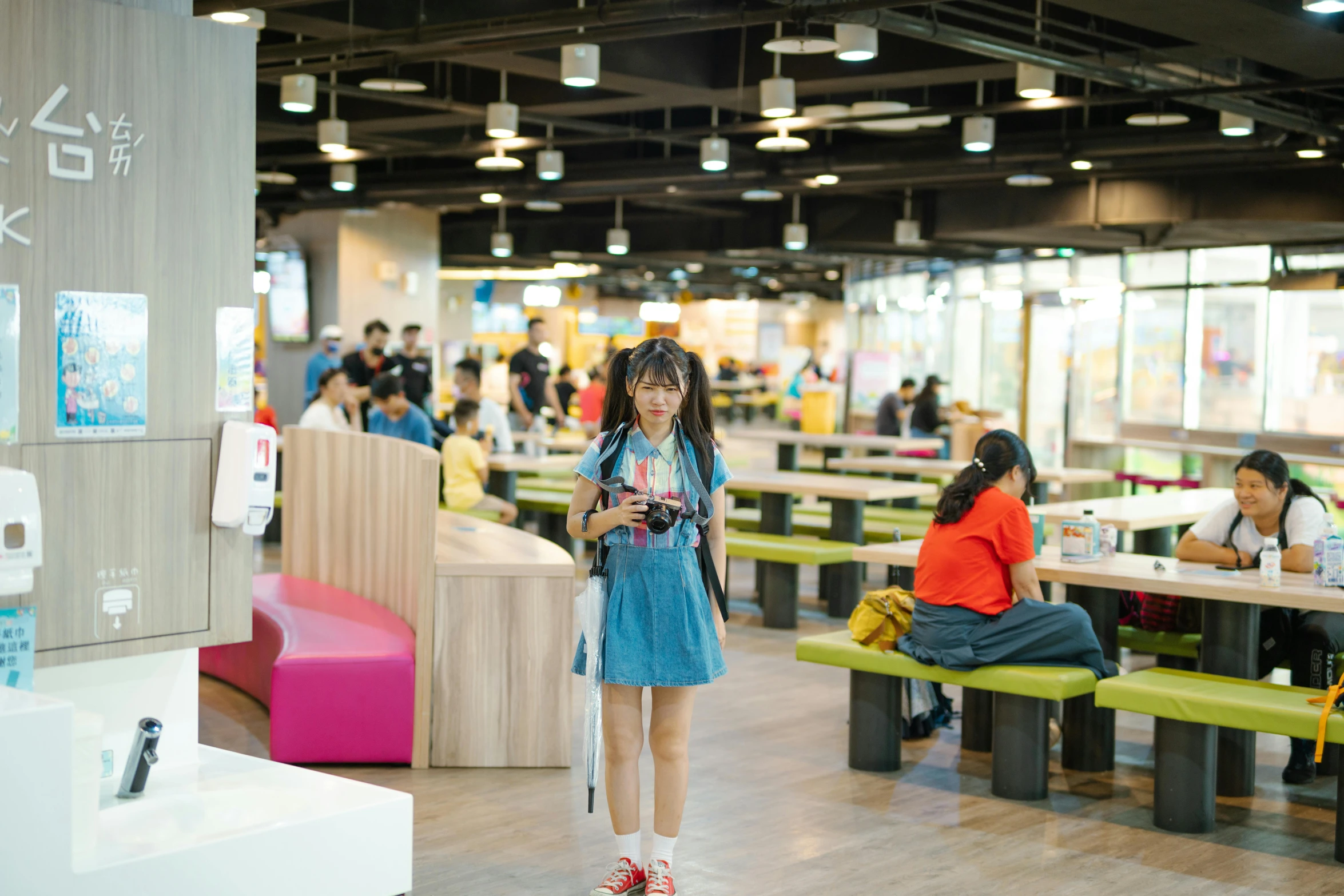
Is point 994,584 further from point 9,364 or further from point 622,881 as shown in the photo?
point 9,364

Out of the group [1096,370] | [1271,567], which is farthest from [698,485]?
[1096,370]

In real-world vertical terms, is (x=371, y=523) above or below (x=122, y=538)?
below

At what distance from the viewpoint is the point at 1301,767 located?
528cm

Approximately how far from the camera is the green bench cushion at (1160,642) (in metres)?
5.90

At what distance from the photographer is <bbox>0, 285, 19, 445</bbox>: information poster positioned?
2.85 m

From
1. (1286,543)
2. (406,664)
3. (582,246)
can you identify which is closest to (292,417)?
(582,246)

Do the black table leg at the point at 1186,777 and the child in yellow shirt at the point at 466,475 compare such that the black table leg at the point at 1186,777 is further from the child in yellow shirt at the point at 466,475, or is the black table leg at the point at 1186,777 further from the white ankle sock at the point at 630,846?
the child in yellow shirt at the point at 466,475

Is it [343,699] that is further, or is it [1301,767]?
[1301,767]

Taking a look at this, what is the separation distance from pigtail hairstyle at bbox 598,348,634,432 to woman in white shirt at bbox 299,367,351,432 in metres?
6.07

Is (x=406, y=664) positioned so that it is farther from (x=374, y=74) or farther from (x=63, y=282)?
(x=374, y=74)

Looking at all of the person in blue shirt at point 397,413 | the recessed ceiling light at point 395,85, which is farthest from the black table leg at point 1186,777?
the recessed ceiling light at point 395,85

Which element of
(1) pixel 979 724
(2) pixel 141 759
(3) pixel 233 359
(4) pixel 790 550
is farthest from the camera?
(4) pixel 790 550

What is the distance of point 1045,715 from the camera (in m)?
4.92

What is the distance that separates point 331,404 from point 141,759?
703cm
